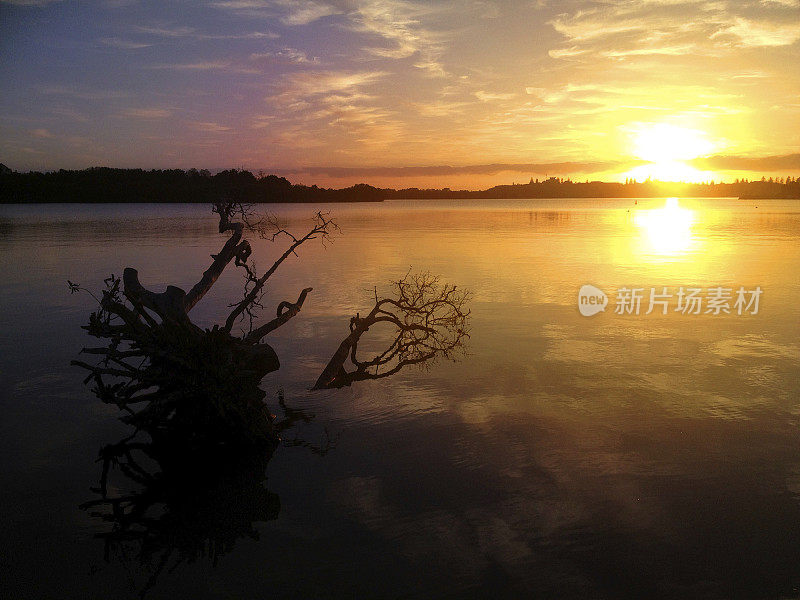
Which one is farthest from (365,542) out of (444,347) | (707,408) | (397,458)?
(444,347)

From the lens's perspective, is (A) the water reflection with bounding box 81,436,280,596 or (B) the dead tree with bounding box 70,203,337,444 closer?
(A) the water reflection with bounding box 81,436,280,596

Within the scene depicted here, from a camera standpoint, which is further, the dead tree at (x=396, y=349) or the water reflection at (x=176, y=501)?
the dead tree at (x=396, y=349)

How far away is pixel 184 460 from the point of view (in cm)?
1154

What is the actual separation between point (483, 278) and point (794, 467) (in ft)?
76.1

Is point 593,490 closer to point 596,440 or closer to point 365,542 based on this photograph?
point 596,440

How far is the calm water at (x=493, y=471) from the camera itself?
8.09 metres

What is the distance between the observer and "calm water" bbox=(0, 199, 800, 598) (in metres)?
8.09

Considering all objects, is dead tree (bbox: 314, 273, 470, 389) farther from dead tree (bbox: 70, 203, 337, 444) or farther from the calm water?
dead tree (bbox: 70, 203, 337, 444)

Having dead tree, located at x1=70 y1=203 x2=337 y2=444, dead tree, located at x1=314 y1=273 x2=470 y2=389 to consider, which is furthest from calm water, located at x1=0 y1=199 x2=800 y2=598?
dead tree, located at x1=70 y1=203 x2=337 y2=444

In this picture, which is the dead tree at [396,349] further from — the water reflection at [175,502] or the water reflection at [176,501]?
the water reflection at [175,502]

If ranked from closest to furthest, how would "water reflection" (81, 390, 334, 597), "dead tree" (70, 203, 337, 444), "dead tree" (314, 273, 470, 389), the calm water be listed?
the calm water < "water reflection" (81, 390, 334, 597) < "dead tree" (70, 203, 337, 444) < "dead tree" (314, 273, 470, 389)

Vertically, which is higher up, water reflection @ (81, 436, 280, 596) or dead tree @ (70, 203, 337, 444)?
dead tree @ (70, 203, 337, 444)

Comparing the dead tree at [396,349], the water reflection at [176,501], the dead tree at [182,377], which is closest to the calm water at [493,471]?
the water reflection at [176,501]

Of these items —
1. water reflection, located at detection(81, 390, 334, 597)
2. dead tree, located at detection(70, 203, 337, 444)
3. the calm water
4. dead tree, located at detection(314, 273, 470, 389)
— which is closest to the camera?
the calm water
